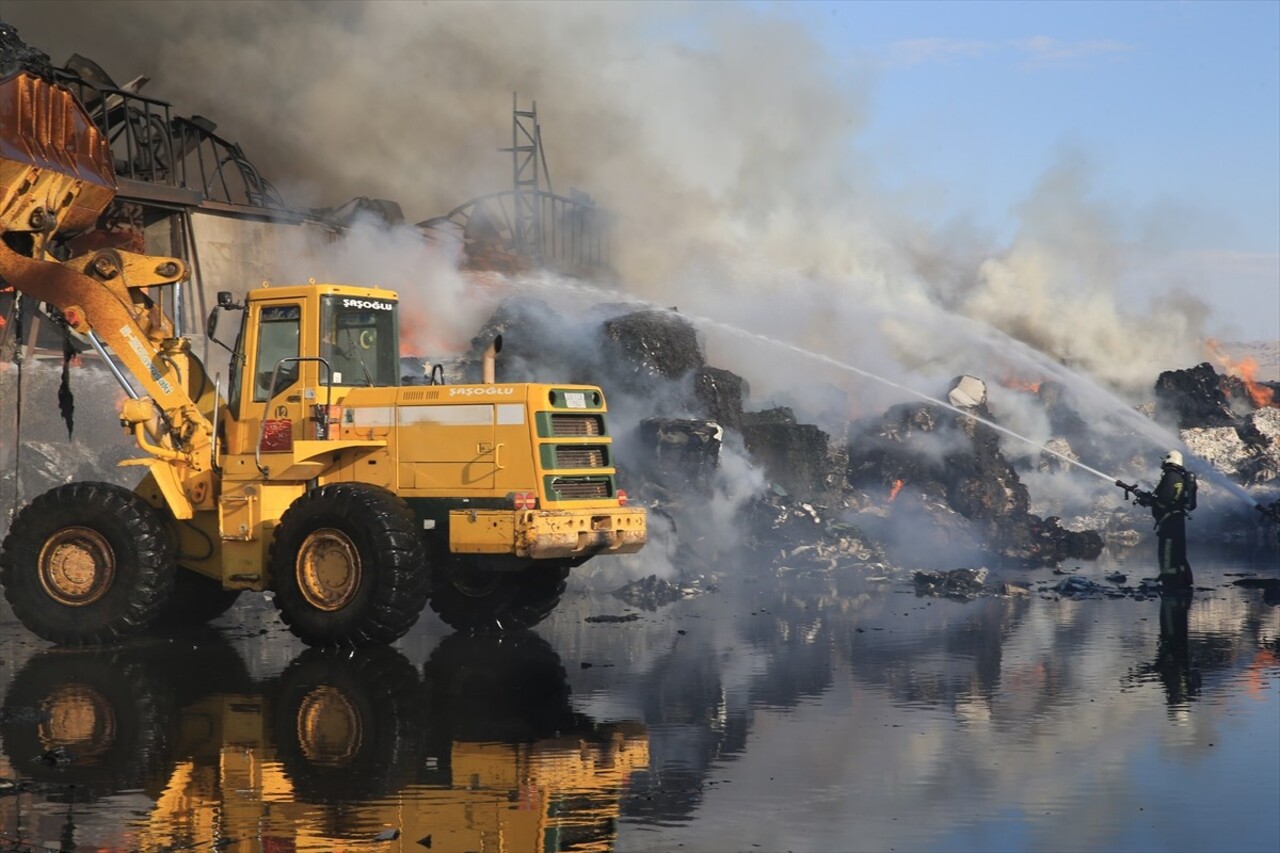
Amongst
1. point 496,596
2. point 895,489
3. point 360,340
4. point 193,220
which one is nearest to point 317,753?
point 496,596

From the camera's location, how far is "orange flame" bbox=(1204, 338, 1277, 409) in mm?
38625

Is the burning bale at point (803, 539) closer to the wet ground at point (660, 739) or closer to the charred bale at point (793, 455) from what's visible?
the charred bale at point (793, 455)

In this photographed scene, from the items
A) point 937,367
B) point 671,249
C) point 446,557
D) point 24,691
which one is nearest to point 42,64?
point 446,557

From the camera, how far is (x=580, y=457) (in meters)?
15.1

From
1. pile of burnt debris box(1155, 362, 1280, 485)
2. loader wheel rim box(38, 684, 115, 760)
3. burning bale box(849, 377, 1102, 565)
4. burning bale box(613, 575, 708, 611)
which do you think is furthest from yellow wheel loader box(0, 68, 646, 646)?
pile of burnt debris box(1155, 362, 1280, 485)

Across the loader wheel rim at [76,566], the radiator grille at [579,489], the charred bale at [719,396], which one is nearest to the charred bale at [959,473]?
the charred bale at [719,396]

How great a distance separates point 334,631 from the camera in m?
14.0

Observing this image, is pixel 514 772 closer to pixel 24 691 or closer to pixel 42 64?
pixel 24 691

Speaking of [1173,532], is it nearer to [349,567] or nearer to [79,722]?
[349,567]

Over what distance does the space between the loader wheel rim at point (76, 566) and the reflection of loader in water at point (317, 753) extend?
847 mm

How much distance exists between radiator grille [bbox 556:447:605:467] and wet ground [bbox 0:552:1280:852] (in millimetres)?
1634

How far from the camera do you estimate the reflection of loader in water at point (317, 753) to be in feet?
26.0

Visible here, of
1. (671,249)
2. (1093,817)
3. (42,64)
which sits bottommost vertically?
(1093,817)

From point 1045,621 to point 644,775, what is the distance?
28.9 feet
